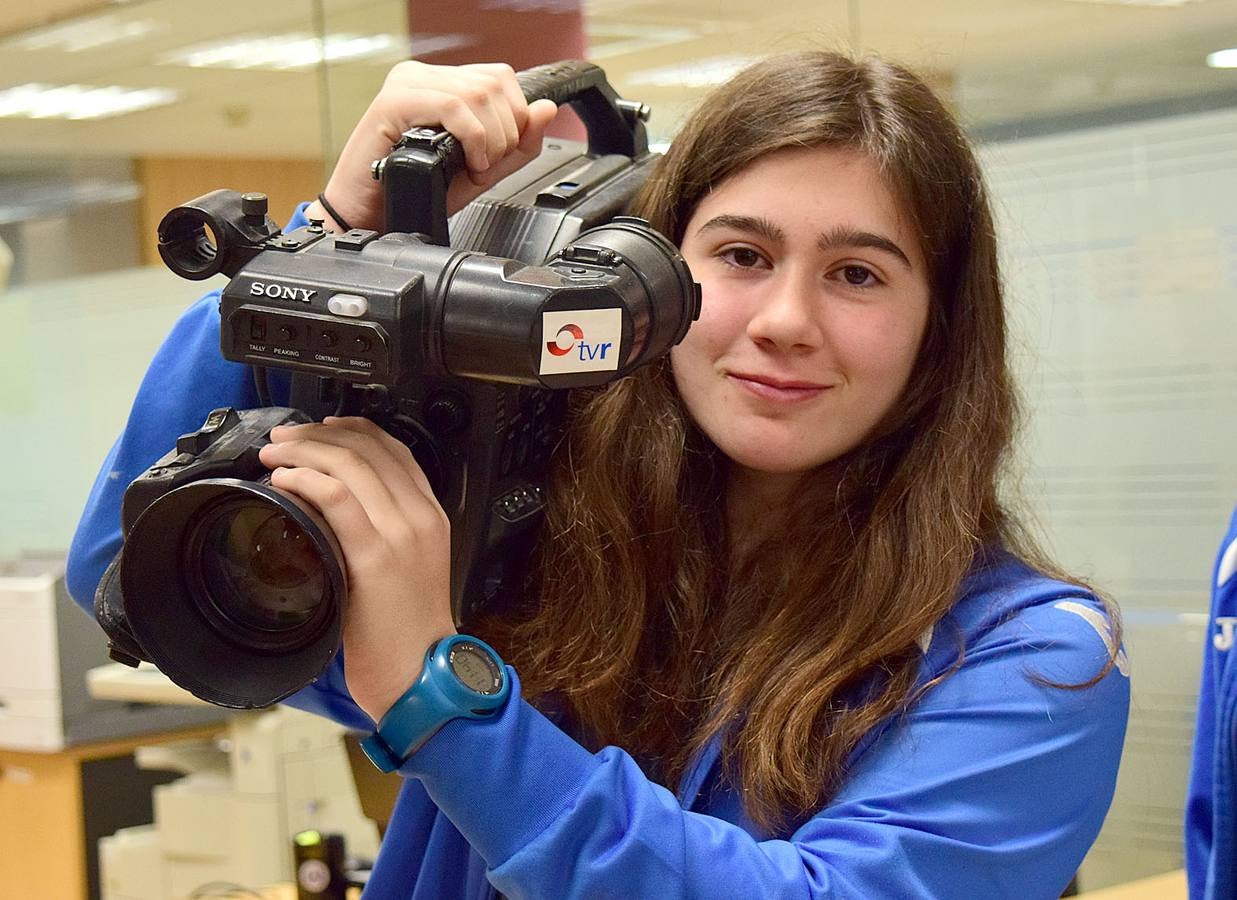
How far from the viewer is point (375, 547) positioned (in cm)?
81

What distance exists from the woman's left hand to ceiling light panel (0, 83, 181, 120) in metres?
4.01

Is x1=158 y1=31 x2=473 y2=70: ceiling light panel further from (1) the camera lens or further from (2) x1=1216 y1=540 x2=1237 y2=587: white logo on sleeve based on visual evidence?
(1) the camera lens

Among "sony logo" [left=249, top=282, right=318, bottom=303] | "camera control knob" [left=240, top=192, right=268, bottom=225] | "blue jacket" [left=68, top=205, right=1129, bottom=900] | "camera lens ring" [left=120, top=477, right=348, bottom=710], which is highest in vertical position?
"camera control knob" [left=240, top=192, right=268, bottom=225]

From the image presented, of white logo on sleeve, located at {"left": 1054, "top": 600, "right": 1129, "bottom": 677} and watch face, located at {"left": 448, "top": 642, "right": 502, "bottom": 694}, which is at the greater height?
watch face, located at {"left": 448, "top": 642, "right": 502, "bottom": 694}

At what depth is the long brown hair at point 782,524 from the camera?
98 centimetres

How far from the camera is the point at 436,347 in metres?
0.80

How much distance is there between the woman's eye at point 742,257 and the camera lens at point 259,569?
1.18 feet

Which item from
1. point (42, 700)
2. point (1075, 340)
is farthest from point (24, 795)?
point (1075, 340)

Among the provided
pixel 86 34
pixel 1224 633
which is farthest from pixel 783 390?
pixel 86 34

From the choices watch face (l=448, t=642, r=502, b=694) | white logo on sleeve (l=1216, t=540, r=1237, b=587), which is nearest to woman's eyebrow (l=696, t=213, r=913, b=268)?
watch face (l=448, t=642, r=502, b=694)

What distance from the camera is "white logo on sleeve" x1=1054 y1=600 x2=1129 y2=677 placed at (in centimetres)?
94

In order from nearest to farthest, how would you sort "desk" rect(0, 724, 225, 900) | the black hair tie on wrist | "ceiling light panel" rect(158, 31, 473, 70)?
1. the black hair tie on wrist
2. "desk" rect(0, 724, 225, 900)
3. "ceiling light panel" rect(158, 31, 473, 70)

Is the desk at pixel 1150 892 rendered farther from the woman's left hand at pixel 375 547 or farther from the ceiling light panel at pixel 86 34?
the ceiling light panel at pixel 86 34

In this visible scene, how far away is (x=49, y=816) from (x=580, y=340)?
3.51 meters
